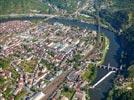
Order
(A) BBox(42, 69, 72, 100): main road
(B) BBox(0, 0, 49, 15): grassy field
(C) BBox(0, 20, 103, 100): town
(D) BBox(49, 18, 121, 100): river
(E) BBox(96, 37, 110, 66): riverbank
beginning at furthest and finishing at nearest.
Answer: (B) BBox(0, 0, 49, 15): grassy field, (E) BBox(96, 37, 110, 66): riverbank, (D) BBox(49, 18, 121, 100): river, (C) BBox(0, 20, 103, 100): town, (A) BBox(42, 69, 72, 100): main road

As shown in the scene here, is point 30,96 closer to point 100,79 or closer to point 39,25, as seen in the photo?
point 100,79

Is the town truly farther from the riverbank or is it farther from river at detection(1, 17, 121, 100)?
river at detection(1, 17, 121, 100)

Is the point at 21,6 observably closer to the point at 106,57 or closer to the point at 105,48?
the point at 105,48

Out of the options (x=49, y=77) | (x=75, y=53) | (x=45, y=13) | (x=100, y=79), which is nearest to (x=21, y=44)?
(x=75, y=53)

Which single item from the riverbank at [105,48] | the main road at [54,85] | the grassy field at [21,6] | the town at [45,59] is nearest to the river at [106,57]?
the riverbank at [105,48]

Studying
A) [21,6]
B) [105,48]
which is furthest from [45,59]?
[21,6]

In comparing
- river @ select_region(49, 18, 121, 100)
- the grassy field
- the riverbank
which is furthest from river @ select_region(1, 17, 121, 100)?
the grassy field

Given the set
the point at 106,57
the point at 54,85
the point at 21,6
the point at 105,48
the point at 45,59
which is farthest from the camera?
the point at 21,6

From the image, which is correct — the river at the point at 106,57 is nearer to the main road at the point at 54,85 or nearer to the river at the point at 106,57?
the river at the point at 106,57
